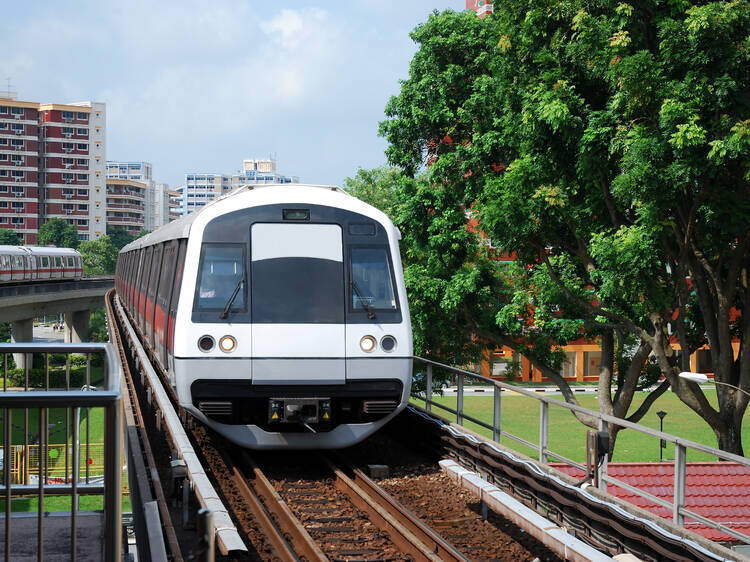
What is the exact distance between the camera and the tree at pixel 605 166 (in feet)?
43.4

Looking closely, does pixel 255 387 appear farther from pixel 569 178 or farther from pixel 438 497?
pixel 569 178

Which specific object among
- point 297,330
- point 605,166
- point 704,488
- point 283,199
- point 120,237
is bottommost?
point 704,488

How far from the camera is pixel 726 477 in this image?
1512 centimetres

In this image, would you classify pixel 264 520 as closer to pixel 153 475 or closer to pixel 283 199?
pixel 153 475

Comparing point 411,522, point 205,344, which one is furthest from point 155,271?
point 411,522

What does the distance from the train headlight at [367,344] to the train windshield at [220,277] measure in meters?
1.36

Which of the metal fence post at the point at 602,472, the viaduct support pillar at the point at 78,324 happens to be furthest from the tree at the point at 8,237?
the metal fence post at the point at 602,472

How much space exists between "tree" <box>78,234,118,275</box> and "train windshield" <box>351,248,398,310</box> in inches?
4040

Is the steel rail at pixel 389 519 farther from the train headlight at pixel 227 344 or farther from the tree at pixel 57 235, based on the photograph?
the tree at pixel 57 235

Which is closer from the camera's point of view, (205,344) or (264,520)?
(264,520)

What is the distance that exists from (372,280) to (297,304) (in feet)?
3.07

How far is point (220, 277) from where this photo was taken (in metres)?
10.3

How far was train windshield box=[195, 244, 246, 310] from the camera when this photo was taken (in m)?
10.2

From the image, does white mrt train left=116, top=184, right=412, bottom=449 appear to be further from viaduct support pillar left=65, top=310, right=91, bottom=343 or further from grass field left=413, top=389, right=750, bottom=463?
viaduct support pillar left=65, top=310, right=91, bottom=343
